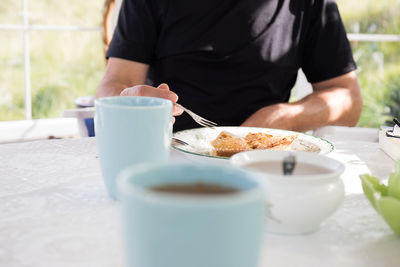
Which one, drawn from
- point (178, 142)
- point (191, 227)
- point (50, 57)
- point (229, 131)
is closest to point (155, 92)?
point (178, 142)

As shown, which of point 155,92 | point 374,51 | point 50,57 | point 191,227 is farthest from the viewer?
point 50,57

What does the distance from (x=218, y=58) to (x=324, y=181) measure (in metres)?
0.96

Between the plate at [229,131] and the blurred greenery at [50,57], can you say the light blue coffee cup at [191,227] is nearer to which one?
the plate at [229,131]

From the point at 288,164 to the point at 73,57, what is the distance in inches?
145

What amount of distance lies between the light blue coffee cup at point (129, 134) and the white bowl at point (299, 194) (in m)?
0.13

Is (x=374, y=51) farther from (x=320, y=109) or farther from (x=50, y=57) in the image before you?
(x=50, y=57)

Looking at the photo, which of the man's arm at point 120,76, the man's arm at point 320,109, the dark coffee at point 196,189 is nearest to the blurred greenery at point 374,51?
the man's arm at point 320,109

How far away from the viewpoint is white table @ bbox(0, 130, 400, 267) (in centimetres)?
52

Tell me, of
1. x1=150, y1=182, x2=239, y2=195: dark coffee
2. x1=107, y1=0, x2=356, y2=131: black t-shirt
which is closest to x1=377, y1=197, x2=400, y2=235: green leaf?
x1=150, y1=182, x2=239, y2=195: dark coffee

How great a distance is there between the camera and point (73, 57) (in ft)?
13.1

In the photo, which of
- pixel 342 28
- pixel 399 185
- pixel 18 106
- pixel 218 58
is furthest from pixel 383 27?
pixel 399 185

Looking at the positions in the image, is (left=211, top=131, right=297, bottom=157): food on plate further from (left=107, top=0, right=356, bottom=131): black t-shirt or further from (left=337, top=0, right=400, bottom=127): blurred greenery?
(left=337, top=0, right=400, bottom=127): blurred greenery

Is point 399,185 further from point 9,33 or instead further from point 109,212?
point 9,33

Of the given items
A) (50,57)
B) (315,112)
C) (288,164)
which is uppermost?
(288,164)
